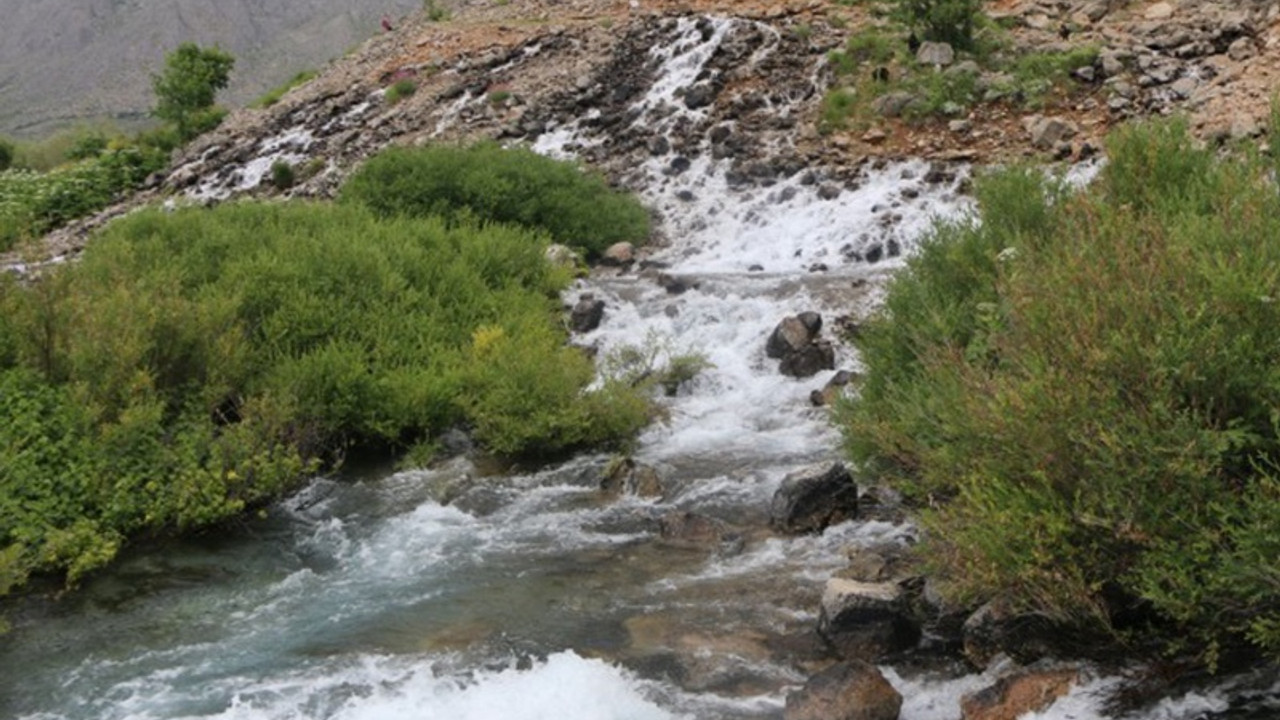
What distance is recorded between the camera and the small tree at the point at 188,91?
35250mm

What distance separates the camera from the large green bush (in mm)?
10016

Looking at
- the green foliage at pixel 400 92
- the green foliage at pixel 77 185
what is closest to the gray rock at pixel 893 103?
the green foliage at pixel 400 92

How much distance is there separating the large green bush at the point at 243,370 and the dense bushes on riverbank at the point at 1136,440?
5.94 meters

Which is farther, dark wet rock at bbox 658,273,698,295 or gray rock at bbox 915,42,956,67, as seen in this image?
gray rock at bbox 915,42,956,67

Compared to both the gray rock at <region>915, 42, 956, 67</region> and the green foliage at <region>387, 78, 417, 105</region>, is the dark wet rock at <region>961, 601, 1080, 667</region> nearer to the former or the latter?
the gray rock at <region>915, 42, 956, 67</region>

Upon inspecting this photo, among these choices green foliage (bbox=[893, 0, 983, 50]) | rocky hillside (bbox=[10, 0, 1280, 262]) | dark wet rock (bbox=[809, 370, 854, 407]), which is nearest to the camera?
dark wet rock (bbox=[809, 370, 854, 407])

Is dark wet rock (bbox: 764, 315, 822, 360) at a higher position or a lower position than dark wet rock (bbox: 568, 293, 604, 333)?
lower

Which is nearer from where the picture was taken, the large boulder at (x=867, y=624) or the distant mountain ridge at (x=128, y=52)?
the large boulder at (x=867, y=624)

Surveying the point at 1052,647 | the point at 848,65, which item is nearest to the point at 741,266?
the point at 848,65

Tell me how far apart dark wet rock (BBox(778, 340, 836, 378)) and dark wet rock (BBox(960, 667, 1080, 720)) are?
23.0ft

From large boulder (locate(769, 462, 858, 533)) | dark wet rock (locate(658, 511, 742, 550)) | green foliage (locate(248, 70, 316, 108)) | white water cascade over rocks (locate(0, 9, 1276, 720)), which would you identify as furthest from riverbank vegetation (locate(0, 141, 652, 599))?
green foliage (locate(248, 70, 316, 108))

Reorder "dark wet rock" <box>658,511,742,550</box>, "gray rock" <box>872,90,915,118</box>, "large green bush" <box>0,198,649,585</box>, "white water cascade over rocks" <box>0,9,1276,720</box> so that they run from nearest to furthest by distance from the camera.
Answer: "white water cascade over rocks" <box>0,9,1276,720</box> → "dark wet rock" <box>658,511,742,550</box> → "large green bush" <box>0,198,649,585</box> → "gray rock" <box>872,90,915,118</box>

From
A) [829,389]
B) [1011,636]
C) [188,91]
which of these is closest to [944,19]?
[829,389]

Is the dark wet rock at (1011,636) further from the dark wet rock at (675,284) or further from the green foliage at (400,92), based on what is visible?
the green foliage at (400,92)
